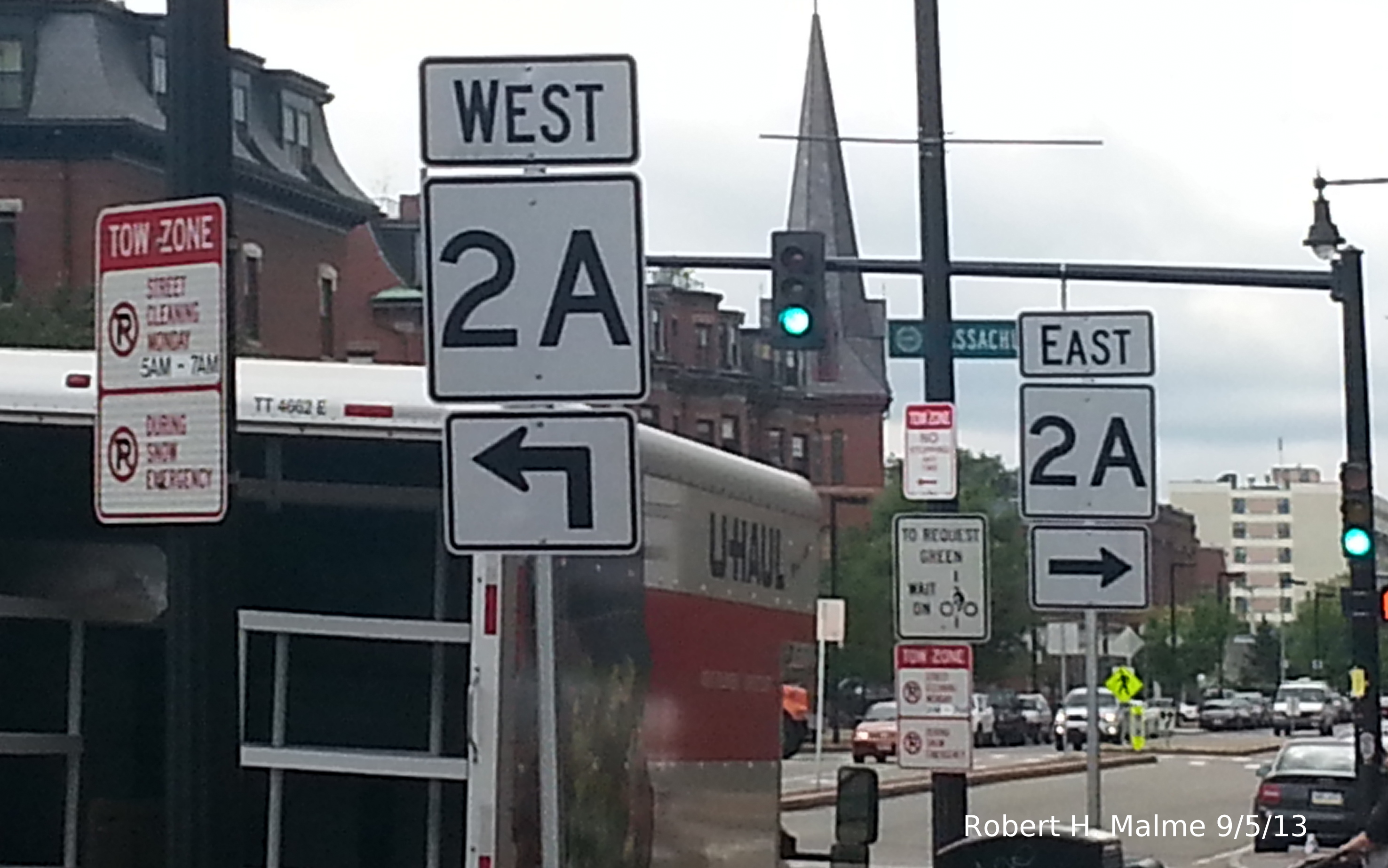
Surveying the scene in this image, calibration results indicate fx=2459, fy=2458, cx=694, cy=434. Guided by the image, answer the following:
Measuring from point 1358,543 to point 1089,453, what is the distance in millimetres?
13447

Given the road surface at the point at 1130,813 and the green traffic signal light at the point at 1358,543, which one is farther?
the road surface at the point at 1130,813

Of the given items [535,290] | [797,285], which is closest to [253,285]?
[797,285]

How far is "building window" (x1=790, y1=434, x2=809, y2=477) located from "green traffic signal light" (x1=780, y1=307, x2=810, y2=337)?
83.0 metres

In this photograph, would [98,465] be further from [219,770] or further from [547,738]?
[547,738]

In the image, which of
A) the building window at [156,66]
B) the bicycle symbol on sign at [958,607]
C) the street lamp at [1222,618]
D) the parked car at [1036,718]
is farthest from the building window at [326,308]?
the street lamp at [1222,618]

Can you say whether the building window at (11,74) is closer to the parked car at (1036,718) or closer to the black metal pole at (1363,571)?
the parked car at (1036,718)

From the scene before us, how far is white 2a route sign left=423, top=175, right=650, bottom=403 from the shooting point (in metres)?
6.84

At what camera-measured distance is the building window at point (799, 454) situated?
339 ft

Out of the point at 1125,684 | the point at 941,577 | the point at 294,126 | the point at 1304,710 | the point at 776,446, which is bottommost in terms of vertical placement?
the point at 1304,710

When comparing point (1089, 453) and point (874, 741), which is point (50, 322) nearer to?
point (874, 741)

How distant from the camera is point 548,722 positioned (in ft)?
21.4

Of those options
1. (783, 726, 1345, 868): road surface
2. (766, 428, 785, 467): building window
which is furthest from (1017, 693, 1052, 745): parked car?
(766, 428, 785, 467): building window

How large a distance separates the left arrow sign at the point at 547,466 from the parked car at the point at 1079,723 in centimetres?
5674

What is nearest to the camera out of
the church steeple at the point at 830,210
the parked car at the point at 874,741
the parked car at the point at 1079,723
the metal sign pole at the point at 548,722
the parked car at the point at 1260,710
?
the metal sign pole at the point at 548,722
